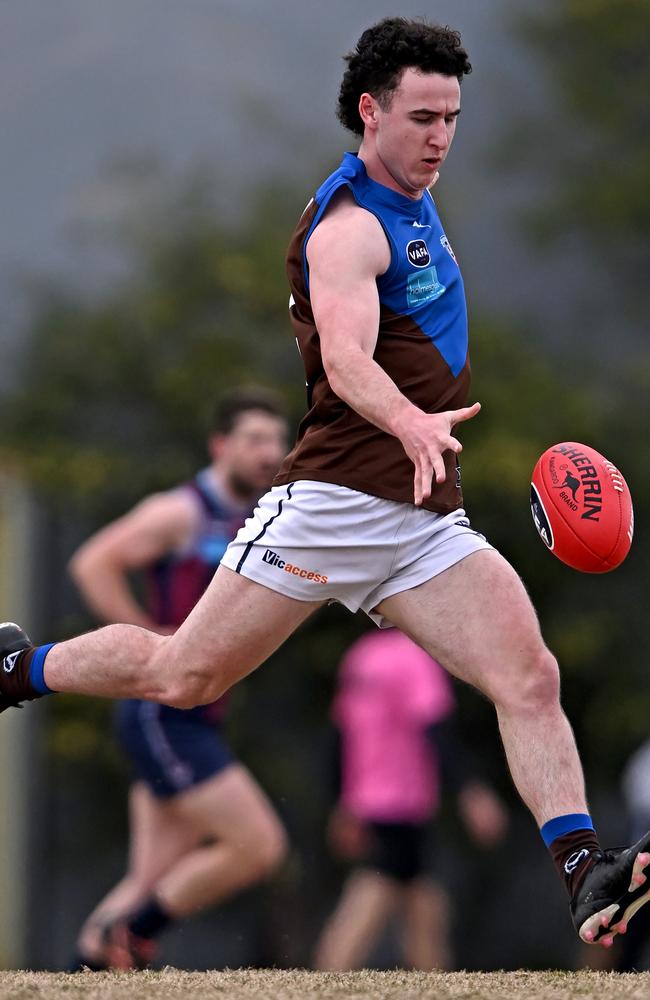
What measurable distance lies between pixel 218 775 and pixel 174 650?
254 cm

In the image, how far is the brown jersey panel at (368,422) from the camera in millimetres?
4340

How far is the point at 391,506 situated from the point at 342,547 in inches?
6.6

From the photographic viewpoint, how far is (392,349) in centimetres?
439

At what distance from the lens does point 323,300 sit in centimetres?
418

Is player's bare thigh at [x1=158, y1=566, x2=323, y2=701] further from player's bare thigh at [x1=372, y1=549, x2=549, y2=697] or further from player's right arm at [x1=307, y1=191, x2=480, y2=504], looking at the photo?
player's right arm at [x1=307, y1=191, x2=480, y2=504]

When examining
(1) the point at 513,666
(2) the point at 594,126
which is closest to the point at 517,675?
(1) the point at 513,666

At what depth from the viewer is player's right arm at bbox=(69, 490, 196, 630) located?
23.4ft

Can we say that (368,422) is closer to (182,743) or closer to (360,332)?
(360,332)

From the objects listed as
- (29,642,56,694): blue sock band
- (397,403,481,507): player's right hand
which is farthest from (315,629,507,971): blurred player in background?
(397,403,481,507): player's right hand

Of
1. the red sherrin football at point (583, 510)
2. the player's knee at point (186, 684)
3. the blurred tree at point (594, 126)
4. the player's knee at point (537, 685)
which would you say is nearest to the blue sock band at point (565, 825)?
the player's knee at point (537, 685)

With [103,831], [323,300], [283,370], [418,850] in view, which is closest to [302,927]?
[103,831]

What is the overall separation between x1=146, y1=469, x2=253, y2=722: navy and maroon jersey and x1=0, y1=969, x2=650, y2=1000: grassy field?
2.23 metres

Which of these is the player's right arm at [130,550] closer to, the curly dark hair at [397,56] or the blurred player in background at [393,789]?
the blurred player in background at [393,789]

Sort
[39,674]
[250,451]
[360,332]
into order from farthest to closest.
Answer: [250,451] → [39,674] → [360,332]
